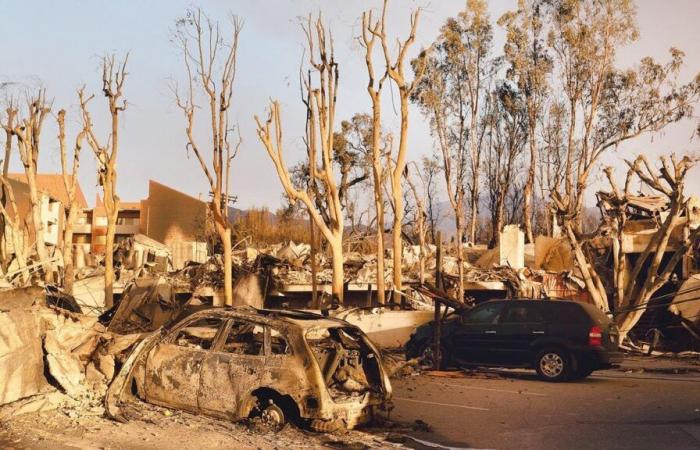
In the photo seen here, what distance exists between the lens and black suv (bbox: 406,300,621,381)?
1485 cm

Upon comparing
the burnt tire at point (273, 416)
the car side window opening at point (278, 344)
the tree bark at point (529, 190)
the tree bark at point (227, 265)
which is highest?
the tree bark at point (529, 190)

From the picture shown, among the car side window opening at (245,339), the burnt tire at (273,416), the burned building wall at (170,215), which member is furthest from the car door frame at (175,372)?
the burned building wall at (170,215)

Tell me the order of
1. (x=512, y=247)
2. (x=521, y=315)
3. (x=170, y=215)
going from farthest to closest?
(x=170, y=215), (x=512, y=247), (x=521, y=315)

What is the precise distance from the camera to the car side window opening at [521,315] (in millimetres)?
15430

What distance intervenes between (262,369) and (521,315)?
8.26 meters

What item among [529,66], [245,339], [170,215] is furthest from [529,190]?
[245,339]

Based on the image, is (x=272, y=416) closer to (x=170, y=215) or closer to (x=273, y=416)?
(x=273, y=416)

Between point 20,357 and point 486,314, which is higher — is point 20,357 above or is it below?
below

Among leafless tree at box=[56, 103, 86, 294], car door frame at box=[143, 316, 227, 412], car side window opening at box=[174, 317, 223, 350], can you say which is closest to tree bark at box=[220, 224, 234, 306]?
leafless tree at box=[56, 103, 86, 294]

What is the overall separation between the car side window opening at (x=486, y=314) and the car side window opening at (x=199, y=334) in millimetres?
7642

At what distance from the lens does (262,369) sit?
28.9ft

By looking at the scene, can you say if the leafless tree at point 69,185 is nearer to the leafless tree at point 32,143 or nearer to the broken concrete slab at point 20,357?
the leafless tree at point 32,143

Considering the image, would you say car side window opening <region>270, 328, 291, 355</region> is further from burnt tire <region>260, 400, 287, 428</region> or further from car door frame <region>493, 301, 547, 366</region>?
car door frame <region>493, 301, 547, 366</region>

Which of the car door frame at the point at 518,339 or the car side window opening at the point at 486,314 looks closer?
the car door frame at the point at 518,339
